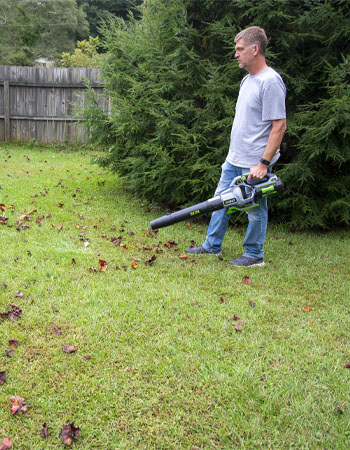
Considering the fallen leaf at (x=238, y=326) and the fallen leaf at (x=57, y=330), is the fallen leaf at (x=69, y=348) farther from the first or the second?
the fallen leaf at (x=238, y=326)

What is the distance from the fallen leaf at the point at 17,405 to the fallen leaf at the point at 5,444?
0.16 meters

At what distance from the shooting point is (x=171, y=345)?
255 cm

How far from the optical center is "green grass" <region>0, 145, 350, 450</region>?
6.33 ft

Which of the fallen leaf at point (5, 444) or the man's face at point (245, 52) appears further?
the man's face at point (245, 52)

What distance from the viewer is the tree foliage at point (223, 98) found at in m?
4.95

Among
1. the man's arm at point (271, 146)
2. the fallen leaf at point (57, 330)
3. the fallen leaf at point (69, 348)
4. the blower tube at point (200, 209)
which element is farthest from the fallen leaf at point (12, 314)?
the man's arm at point (271, 146)

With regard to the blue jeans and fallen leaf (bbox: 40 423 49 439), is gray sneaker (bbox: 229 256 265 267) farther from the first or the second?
fallen leaf (bbox: 40 423 49 439)

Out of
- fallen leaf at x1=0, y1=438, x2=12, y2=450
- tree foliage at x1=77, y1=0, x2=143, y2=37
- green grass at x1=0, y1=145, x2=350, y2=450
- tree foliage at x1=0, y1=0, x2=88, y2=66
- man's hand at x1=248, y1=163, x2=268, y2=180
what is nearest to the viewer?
fallen leaf at x1=0, y1=438, x2=12, y2=450

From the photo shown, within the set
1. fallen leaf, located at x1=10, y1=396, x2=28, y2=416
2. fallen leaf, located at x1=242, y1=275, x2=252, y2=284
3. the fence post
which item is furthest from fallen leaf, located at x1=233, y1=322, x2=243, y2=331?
the fence post

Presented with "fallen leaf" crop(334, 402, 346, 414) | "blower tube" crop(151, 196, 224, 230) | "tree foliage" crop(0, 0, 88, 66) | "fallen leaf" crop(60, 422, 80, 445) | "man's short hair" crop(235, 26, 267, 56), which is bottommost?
"fallen leaf" crop(60, 422, 80, 445)

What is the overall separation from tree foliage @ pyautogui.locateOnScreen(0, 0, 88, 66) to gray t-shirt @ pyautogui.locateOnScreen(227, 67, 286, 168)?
3322 cm

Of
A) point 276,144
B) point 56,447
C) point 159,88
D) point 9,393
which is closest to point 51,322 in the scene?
point 9,393

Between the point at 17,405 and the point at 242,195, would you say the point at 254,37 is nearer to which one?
the point at 242,195

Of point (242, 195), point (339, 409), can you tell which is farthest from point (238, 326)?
point (242, 195)
